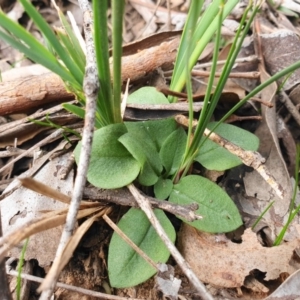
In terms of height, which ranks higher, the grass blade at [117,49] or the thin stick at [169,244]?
the grass blade at [117,49]

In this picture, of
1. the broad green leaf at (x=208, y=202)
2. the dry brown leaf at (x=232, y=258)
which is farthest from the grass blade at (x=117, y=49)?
the dry brown leaf at (x=232, y=258)

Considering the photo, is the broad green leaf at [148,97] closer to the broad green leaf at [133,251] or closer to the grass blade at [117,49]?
the grass blade at [117,49]

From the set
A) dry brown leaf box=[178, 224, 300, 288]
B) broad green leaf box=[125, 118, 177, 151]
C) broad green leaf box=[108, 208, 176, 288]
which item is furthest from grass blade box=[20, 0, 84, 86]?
dry brown leaf box=[178, 224, 300, 288]

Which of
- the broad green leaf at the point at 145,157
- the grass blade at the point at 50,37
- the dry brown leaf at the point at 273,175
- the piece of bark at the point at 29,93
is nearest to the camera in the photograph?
the grass blade at the point at 50,37

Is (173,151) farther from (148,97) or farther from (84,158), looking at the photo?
(84,158)

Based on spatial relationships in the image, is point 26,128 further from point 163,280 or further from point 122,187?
point 163,280

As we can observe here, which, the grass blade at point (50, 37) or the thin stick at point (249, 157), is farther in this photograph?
A: the thin stick at point (249, 157)

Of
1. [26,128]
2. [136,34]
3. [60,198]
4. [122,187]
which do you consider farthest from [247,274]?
[136,34]

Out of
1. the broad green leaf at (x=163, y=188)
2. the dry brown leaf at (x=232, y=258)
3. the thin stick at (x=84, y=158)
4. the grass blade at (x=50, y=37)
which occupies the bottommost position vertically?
the dry brown leaf at (x=232, y=258)
